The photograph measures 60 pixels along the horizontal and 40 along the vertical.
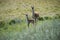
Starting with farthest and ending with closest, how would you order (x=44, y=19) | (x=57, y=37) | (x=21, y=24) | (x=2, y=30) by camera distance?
(x=44, y=19), (x=21, y=24), (x=2, y=30), (x=57, y=37)

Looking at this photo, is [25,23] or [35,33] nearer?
[35,33]

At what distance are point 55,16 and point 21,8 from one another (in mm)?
620

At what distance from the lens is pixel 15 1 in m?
3.75

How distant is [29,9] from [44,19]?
→ 0.32 meters

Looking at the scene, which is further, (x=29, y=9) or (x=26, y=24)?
(x=29, y=9)

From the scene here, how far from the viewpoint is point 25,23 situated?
3.49m

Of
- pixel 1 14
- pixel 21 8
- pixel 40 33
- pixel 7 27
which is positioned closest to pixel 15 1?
pixel 21 8

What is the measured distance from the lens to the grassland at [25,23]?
107 inches

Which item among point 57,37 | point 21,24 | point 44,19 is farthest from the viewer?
point 44,19

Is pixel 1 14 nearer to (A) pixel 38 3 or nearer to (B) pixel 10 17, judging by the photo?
(B) pixel 10 17

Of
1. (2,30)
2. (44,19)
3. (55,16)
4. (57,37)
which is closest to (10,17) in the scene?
(2,30)

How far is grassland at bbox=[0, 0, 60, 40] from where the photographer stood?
2729mm

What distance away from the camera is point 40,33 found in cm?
278

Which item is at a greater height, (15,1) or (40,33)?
(15,1)
